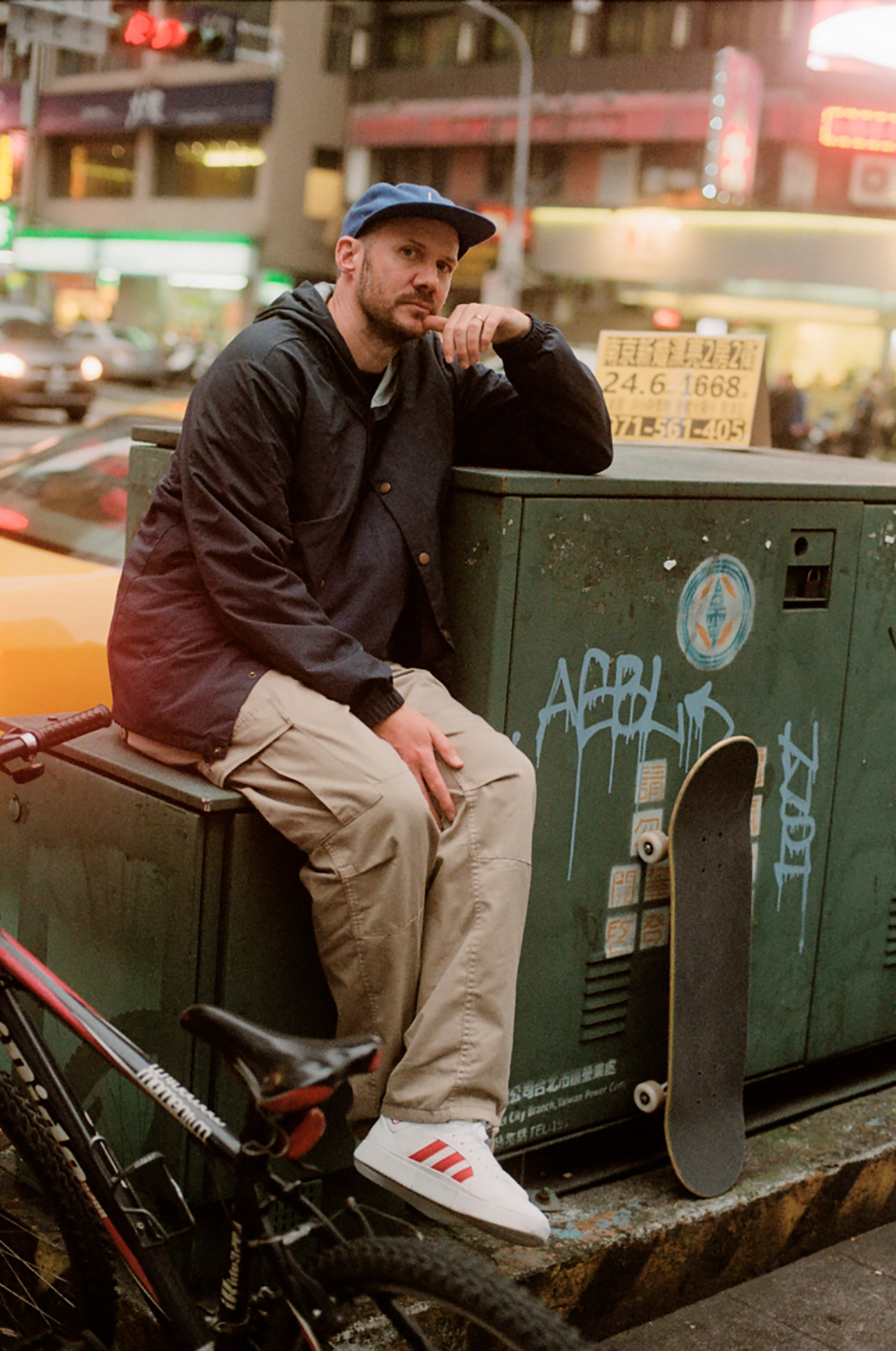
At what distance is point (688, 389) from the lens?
15.8 ft

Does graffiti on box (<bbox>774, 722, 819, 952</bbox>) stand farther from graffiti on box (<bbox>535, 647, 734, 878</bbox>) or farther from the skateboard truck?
the skateboard truck

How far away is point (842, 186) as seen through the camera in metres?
33.6

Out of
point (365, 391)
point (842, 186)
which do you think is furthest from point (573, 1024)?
point (842, 186)

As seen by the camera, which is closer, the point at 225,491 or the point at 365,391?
the point at 225,491

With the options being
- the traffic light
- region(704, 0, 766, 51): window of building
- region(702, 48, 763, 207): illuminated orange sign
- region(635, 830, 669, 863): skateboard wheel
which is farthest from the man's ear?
region(704, 0, 766, 51): window of building

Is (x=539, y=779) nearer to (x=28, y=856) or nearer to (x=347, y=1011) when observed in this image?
(x=347, y=1011)

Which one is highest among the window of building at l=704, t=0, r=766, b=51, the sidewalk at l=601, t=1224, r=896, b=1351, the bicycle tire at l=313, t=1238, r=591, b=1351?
the window of building at l=704, t=0, r=766, b=51

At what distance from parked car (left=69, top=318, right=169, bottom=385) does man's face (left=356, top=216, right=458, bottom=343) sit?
32.5 metres

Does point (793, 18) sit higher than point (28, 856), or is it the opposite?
point (793, 18)

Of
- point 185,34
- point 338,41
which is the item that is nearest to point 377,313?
point 185,34

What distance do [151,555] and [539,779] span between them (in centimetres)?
89

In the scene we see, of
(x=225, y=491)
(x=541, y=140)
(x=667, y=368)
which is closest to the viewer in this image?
(x=225, y=491)

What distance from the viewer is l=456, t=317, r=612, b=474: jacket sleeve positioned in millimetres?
3020

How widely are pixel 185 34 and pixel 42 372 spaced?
764cm
